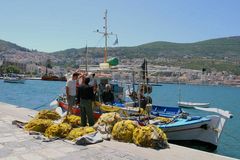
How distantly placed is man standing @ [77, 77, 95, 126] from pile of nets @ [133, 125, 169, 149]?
2.45 metres

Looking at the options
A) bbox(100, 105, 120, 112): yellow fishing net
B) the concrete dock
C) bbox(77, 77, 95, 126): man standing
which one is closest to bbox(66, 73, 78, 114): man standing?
bbox(77, 77, 95, 126): man standing

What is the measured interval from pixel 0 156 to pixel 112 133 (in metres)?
3.32

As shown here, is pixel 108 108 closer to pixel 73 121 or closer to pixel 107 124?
pixel 73 121

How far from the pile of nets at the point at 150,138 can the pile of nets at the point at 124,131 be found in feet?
1.09

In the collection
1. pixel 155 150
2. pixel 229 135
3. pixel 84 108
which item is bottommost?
pixel 229 135

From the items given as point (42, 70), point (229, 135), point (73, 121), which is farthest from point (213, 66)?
point (73, 121)

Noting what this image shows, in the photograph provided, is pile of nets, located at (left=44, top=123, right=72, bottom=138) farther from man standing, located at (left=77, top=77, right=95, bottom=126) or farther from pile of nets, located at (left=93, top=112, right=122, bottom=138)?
man standing, located at (left=77, top=77, right=95, bottom=126)

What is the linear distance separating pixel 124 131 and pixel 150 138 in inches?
39.5

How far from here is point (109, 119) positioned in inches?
401

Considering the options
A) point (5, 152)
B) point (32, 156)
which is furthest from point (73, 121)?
point (32, 156)

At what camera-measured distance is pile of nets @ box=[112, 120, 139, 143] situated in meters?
9.16

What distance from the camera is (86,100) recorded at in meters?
10.7

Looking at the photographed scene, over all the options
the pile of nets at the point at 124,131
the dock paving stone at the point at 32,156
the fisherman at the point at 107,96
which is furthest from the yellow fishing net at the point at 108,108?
the dock paving stone at the point at 32,156

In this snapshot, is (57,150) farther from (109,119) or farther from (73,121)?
(73,121)
